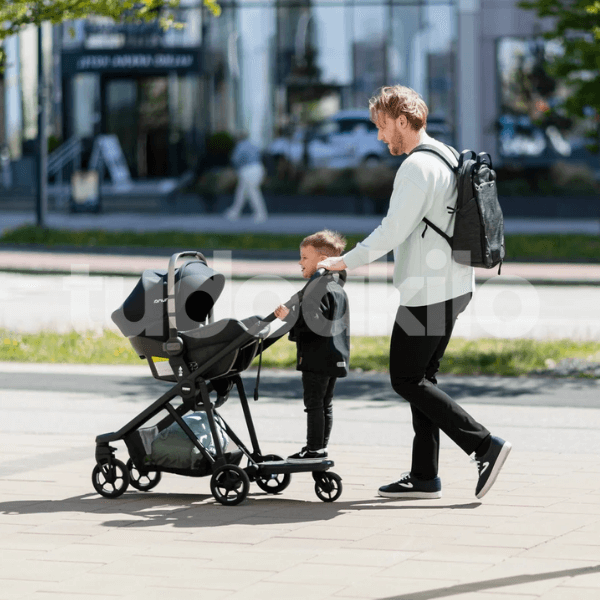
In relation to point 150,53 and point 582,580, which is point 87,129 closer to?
point 150,53

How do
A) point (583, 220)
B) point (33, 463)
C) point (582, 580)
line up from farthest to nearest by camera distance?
point (583, 220) < point (33, 463) < point (582, 580)

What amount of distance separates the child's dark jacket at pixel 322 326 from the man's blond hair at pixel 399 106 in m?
0.79

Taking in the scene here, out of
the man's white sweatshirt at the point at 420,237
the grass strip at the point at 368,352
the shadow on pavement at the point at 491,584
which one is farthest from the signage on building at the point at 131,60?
the shadow on pavement at the point at 491,584

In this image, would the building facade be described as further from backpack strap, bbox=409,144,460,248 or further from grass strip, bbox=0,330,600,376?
backpack strap, bbox=409,144,460,248

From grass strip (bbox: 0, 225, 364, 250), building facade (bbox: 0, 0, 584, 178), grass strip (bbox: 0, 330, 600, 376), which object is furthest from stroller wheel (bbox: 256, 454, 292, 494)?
building facade (bbox: 0, 0, 584, 178)

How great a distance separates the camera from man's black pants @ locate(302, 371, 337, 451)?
6.15 meters

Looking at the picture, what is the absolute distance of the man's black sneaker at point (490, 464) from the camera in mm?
5848

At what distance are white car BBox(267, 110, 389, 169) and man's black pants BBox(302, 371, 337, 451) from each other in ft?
87.3

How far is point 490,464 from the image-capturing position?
5875 mm

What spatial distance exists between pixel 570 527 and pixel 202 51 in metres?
31.3

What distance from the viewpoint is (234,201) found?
105ft

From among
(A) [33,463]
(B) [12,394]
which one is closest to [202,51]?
(B) [12,394]

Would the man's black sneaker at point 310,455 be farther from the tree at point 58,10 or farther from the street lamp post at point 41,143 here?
the street lamp post at point 41,143

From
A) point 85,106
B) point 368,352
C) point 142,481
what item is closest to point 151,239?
point 368,352
